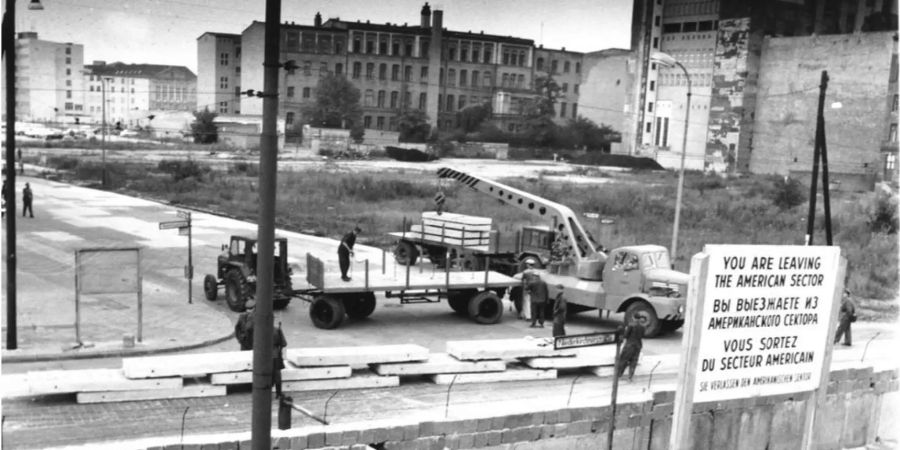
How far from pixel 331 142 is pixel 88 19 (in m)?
41.4

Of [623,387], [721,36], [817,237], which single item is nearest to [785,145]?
[721,36]

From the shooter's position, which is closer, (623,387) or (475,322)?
(623,387)

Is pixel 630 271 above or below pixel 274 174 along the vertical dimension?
below

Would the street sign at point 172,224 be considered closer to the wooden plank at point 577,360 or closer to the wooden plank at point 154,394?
the wooden plank at point 154,394

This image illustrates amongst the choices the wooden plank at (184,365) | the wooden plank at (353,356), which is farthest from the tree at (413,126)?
the wooden plank at (184,365)

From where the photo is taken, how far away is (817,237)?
123ft

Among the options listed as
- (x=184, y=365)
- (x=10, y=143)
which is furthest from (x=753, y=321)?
(x=10, y=143)

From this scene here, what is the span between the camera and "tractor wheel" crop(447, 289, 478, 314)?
19.7 metres

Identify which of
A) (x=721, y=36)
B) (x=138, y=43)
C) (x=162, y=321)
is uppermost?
(x=721, y=36)

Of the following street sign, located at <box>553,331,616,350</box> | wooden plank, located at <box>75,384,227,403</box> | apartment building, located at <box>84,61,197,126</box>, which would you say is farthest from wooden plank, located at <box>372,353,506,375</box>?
apartment building, located at <box>84,61,197,126</box>

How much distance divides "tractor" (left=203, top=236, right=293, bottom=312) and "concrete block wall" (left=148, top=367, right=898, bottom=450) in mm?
8129

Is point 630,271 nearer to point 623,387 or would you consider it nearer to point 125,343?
point 623,387

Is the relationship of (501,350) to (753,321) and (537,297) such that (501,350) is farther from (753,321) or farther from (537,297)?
(753,321)

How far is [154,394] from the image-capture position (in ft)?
40.0
